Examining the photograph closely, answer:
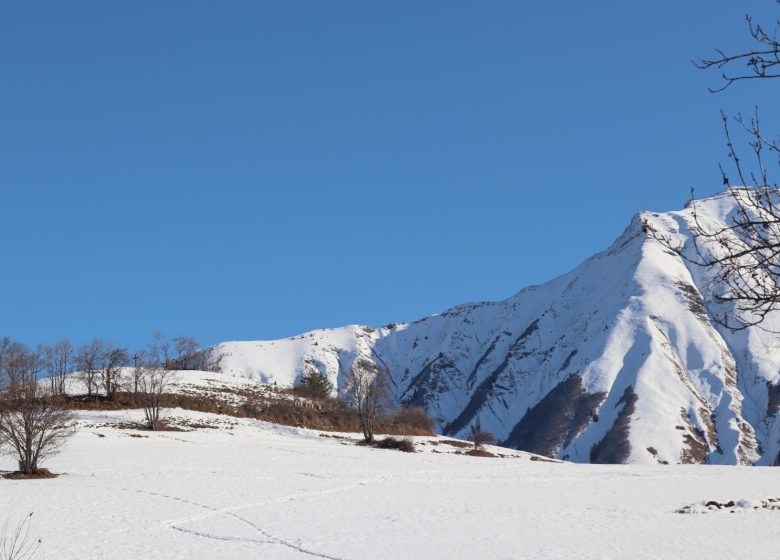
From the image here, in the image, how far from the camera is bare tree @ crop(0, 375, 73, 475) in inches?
1533

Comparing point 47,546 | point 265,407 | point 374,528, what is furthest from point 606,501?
point 265,407

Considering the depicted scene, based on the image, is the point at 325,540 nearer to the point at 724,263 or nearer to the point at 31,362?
the point at 724,263

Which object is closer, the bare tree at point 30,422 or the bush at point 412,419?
the bare tree at point 30,422

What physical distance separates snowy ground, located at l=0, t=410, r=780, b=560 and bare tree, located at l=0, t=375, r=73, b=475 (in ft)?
8.45

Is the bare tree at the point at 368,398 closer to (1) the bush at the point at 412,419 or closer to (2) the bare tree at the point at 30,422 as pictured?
(1) the bush at the point at 412,419

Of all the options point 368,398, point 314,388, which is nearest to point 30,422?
point 368,398

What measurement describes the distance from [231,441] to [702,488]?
37.2m

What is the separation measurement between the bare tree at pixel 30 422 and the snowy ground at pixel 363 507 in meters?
2.57

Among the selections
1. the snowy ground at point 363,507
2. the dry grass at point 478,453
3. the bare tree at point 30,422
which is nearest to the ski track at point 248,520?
the snowy ground at point 363,507

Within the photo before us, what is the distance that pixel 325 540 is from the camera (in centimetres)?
2419

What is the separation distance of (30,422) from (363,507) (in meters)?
20.0

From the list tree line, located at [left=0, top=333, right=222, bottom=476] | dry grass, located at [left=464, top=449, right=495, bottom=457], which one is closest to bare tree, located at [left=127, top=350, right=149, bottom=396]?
tree line, located at [left=0, top=333, right=222, bottom=476]

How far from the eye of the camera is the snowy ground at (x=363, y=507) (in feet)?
75.5

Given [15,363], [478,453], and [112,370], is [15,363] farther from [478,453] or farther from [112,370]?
[478,453]
